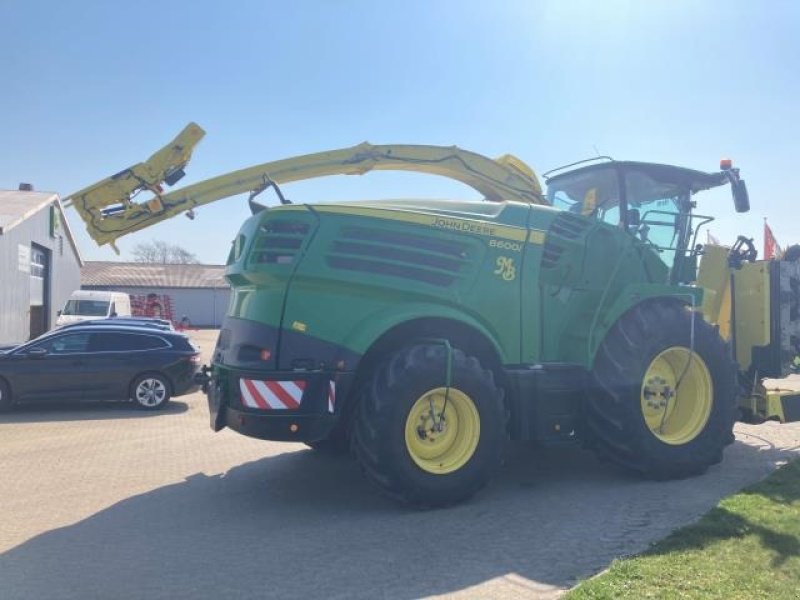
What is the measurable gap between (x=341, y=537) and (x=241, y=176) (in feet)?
17.4

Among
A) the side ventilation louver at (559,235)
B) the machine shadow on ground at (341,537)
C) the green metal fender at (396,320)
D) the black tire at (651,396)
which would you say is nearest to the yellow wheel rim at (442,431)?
the machine shadow on ground at (341,537)

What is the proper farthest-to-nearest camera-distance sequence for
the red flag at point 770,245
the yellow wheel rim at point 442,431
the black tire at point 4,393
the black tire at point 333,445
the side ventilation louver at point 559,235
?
1. the black tire at point 4,393
2. the red flag at point 770,245
3. the black tire at point 333,445
4. the side ventilation louver at point 559,235
5. the yellow wheel rim at point 442,431

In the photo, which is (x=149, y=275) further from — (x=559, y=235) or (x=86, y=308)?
(x=559, y=235)

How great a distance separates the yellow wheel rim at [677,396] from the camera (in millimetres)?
6875

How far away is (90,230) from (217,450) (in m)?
3.33

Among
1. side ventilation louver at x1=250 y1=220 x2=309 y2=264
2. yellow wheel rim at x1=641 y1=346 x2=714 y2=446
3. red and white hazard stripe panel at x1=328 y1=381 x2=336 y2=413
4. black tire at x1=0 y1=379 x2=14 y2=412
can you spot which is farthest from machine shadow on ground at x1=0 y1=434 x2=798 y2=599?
black tire at x1=0 y1=379 x2=14 y2=412

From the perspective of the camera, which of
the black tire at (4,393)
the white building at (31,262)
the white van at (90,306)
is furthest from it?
the white van at (90,306)

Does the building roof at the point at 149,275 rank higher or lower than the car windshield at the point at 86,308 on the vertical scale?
higher

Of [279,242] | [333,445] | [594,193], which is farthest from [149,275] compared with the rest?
[279,242]

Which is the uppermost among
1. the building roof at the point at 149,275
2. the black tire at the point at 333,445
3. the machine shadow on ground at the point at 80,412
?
the building roof at the point at 149,275

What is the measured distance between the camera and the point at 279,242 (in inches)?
231

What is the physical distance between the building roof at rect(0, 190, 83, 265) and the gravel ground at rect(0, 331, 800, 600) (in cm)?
1457

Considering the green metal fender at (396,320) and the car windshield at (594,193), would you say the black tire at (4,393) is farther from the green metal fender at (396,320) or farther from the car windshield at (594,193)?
the car windshield at (594,193)

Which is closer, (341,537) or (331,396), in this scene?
(341,537)
